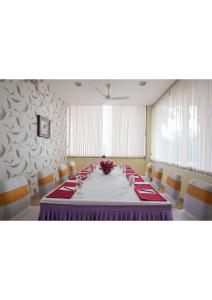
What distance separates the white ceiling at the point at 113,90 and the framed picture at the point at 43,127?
853 millimetres

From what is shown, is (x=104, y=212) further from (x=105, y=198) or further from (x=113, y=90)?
(x=113, y=90)

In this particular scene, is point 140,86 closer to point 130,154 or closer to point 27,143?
point 130,154

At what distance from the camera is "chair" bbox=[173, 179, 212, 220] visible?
4.20 ft

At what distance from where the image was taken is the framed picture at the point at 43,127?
330 cm

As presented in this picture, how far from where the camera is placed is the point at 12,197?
1.41 meters

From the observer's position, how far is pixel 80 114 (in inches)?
207

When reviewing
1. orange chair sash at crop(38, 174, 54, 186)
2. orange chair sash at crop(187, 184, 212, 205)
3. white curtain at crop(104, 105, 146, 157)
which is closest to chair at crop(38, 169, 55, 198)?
orange chair sash at crop(38, 174, 54, 186)

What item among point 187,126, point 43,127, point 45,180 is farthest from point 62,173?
point 187,126

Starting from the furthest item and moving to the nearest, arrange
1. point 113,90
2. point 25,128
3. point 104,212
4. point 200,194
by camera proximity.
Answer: point 113,90
point 25,128
point 200,194
point 104,212

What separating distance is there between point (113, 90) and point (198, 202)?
3180 millimetres

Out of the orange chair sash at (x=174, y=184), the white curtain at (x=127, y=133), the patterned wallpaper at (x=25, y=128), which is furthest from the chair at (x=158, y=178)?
the white curtain at (x=127, y=133)

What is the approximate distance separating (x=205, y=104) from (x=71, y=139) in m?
3.95

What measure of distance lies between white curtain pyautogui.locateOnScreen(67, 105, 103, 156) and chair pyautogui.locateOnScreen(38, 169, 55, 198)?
10.3 ft

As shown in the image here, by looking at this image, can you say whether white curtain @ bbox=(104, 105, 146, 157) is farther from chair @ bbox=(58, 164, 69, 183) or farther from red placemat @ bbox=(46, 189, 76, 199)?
red placemat @ bbox=(46, 189, 76, 199)
